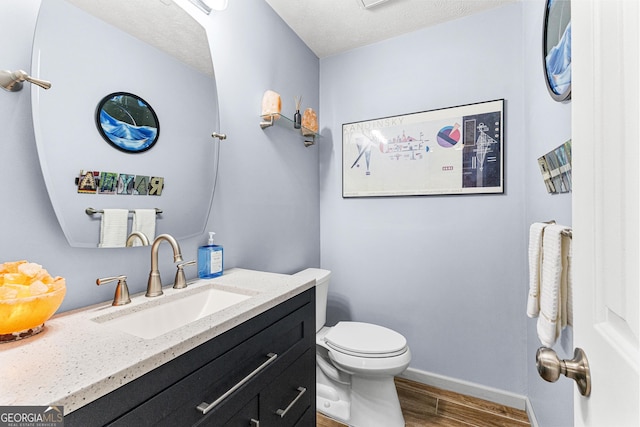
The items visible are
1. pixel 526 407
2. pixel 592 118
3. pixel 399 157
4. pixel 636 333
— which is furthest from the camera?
pixel 399 157

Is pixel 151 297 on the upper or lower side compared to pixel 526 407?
upper

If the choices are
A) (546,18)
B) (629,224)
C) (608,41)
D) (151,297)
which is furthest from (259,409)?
(546,18)

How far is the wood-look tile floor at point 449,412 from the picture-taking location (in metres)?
1.59

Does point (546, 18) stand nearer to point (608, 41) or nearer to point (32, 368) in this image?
point (608, 41)

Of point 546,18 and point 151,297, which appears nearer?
point 151,297

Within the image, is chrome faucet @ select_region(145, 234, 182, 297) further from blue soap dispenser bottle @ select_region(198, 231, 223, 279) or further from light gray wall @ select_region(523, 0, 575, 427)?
light gray wall @ select_region(523, 0, 575, 427)

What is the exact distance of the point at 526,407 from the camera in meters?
1.66

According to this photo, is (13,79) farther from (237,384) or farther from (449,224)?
(449,224)

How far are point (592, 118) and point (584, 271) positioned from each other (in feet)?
0.78

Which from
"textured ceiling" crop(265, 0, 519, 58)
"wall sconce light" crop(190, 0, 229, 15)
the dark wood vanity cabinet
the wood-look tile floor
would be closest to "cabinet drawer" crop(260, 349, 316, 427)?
the dark wood vanity cabinet

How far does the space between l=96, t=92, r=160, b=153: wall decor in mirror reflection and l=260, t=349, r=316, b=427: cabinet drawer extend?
3.16 feet

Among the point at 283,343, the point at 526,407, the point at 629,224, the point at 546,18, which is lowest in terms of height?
the point at 526,407

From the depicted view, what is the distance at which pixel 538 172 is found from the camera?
1339mm

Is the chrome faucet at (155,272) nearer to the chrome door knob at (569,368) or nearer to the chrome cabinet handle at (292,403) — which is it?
the chrome cabinet handle at (292,403)
